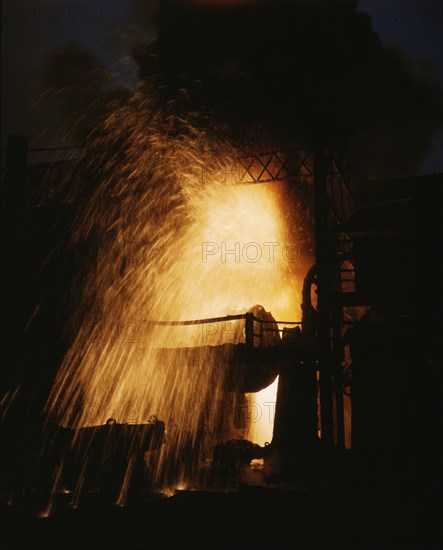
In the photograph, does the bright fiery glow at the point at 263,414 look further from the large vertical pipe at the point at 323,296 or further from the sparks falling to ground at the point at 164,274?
the large vertical pipe at the point at 323,296

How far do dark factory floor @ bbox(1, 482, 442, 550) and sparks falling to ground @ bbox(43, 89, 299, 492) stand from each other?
3.40m

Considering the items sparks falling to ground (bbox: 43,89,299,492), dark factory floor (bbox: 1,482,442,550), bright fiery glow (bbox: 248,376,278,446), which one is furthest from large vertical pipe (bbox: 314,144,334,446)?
bright fiery glow (bbox: 248,376,278,446)

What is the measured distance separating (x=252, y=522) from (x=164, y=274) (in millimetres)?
8835

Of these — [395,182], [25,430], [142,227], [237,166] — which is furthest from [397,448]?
[142,227]

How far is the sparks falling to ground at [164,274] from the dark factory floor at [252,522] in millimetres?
3405

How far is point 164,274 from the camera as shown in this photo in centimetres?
1541

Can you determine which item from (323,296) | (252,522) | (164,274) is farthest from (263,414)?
(252,522)

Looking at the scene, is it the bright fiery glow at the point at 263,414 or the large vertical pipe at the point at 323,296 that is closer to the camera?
the large vertical pipe at the point at 323,296

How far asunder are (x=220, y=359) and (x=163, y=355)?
4.96 feet

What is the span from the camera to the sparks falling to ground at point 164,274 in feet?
40.4

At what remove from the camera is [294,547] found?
6.89m

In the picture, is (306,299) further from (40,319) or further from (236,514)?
(40,319)

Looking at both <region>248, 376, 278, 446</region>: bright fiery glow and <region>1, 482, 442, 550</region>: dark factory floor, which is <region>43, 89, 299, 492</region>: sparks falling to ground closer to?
<region>248, 376, 278, 446</region>: bright fiery glow

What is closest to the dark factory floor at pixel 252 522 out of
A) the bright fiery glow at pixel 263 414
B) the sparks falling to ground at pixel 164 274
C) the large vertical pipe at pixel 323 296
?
the large vertical pipe at pixel 323 296
